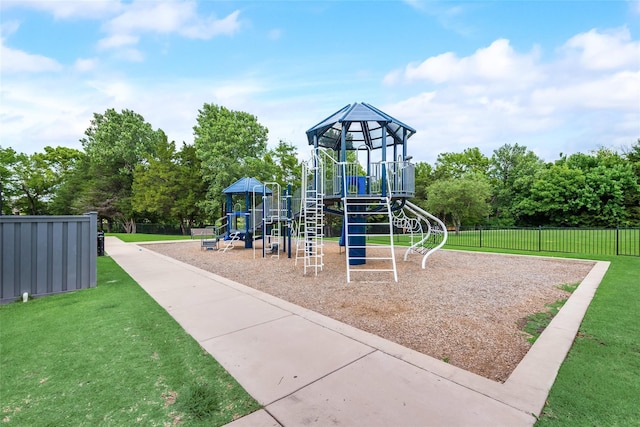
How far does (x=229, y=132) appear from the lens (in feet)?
86.3

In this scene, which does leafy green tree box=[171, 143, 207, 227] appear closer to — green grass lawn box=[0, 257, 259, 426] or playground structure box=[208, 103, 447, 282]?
playground structure box=[208, 103, 447, 282]

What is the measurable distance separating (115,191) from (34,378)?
3573 centimetres

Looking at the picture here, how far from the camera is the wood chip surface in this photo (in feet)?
11.2

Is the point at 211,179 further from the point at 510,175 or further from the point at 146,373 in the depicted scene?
the point at 510,175

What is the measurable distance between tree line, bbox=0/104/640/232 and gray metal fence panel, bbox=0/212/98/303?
766 inches

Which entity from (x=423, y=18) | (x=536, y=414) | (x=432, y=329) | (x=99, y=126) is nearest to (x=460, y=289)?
(x=432, y=329)

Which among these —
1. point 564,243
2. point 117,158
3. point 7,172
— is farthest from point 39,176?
point 564,243

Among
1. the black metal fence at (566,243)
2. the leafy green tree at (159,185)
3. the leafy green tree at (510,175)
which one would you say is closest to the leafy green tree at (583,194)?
the leafy green tree at (510,175)

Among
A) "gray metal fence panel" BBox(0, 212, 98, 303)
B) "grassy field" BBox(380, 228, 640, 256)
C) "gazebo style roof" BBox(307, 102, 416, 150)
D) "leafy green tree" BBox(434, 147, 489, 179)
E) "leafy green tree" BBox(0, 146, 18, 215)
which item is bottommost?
"grassy field" BBox(380, 228, 640, 256)

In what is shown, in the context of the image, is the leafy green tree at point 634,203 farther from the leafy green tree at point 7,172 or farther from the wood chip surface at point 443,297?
the leafy green tree at point 7,172

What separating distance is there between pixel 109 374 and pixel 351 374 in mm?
2196

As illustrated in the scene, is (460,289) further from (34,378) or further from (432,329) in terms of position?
(34,378)

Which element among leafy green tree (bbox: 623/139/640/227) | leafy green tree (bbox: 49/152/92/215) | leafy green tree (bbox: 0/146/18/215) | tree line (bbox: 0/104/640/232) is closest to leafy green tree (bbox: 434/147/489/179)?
tree line (bbox: 0/104/640/232)

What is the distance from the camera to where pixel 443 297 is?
18.1ft
